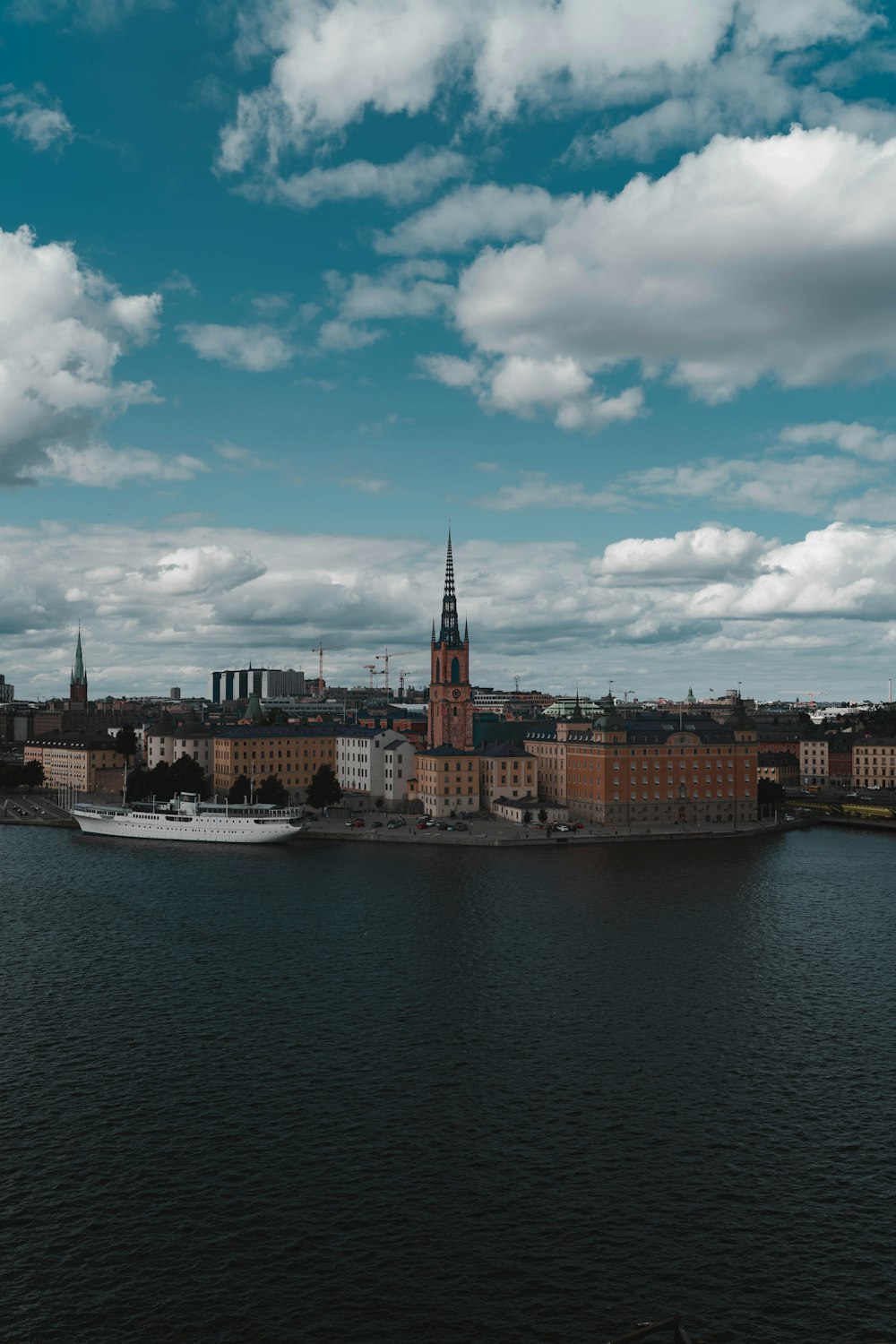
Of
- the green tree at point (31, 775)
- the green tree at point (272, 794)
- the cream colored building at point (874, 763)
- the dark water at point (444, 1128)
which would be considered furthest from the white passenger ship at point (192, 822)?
the cream colored building at point (874, 763)

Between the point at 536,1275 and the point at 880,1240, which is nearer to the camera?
the point at 536,1275

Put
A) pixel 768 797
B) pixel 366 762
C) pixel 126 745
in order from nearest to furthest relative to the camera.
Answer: pixel 768 797 < pixel 366 762 < pixel 126 745

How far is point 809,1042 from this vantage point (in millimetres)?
40344

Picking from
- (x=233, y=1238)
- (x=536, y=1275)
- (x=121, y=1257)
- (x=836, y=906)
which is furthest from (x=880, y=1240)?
(x=836, y=906)

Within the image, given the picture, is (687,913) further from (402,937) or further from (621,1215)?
(621,1215)

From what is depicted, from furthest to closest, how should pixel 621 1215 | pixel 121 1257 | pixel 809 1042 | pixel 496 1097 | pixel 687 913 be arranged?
pixel 687 913
pixel 809 1042
pixel 496 1097
pixel 621 1215
pixel 121 1257

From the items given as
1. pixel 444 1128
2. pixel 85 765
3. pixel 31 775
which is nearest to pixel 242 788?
pixel 85 765

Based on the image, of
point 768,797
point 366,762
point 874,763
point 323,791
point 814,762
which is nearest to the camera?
point 323,791

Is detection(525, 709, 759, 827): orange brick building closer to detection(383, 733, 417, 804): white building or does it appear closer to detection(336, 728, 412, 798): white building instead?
detection(383, 733, 417, 804): white building

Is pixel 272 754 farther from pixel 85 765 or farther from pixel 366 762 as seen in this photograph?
pixel 85 765

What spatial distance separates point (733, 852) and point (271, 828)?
4364 centimetres

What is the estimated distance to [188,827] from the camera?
345 feet

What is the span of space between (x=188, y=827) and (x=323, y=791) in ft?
57.6

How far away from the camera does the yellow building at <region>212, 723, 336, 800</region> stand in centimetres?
13412
